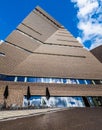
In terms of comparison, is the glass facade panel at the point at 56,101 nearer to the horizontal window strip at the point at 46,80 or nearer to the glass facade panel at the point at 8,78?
the horizontal window strip at the point at 46,80

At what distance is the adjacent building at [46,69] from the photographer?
1725 cm

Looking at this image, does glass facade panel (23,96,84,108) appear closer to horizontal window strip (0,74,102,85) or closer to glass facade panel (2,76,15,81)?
horizontal window strip (0,74,102,85)

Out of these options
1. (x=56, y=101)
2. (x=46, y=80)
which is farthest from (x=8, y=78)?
(x=56, y=101)

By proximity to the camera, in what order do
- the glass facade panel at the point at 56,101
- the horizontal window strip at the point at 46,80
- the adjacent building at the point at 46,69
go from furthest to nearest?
1. the horizontal window strip at the point at 46,80
2. the adjacent building at the point at 46,69
3. the glass facade panel at the point at 56,101

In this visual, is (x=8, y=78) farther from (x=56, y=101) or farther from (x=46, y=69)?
(x=56, y=101)

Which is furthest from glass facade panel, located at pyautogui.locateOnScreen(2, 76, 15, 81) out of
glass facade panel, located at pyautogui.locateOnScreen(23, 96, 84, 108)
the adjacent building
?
glass facade panel, located at pyautogui.locateOnScreen(23, 96, 84, 108)

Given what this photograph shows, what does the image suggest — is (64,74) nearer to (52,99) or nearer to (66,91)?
(66,91)

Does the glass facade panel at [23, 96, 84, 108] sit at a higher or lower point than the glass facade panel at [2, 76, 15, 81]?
lower

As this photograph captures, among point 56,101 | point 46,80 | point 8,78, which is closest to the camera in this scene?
A: point 56,101

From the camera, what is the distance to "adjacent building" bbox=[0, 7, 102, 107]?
1725cm

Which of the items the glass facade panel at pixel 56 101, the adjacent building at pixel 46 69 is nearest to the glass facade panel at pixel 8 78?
the adjacent building at pixel 46 69

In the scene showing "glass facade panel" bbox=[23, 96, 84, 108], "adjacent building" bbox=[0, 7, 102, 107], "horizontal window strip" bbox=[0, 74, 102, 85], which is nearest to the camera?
"glass facade panel" bbox=[23, 96, 84, 108]

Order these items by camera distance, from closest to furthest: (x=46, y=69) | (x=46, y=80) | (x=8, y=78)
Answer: (x=8, y=78) < (x=46, y=80) < (x=46, y=69)

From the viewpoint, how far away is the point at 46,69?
2123 centimetres
